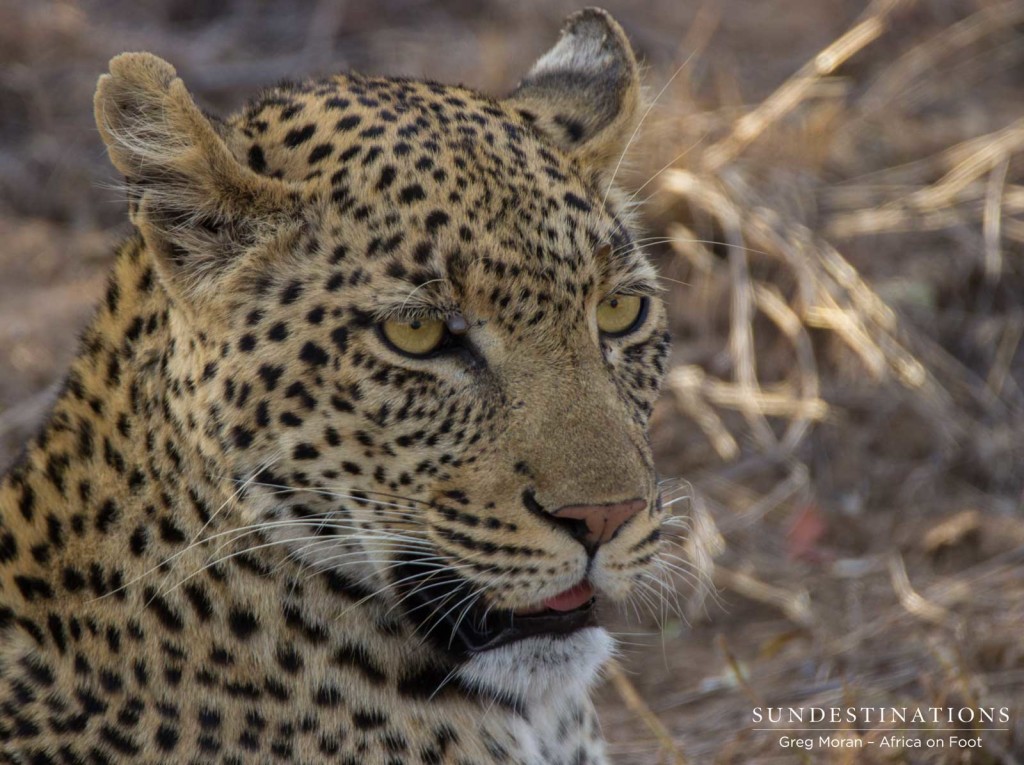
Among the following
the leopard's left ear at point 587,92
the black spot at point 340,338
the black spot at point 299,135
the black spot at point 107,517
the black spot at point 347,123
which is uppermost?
the leopard's left ear at point 587,92

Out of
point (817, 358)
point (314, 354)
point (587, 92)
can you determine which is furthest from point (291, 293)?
point (817, 358)

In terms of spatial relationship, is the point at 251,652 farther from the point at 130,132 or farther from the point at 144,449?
the point at 130,132

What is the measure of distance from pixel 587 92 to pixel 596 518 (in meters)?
1.53

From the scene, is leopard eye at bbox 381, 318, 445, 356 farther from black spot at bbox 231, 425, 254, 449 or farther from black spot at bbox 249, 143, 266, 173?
black spot at bbox 249, 143, 266, 173

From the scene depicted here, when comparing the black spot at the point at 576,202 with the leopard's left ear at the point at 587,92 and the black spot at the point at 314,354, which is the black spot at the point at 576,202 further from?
the black spot at the point at 314,354

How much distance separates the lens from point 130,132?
3467 millimetres

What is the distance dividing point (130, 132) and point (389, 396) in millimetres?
900

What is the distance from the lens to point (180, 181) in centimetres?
354

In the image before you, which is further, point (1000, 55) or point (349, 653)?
point (1000, 55)

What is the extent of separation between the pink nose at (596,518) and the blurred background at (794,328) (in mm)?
1500

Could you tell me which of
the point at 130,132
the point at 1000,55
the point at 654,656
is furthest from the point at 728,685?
the point at 1000,55

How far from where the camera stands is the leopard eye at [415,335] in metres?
3.56

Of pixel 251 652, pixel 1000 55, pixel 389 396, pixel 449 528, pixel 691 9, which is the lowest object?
pixel 251 652

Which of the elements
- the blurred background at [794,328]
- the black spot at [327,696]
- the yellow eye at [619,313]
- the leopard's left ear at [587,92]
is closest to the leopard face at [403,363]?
the yellow eye at [619,313]
